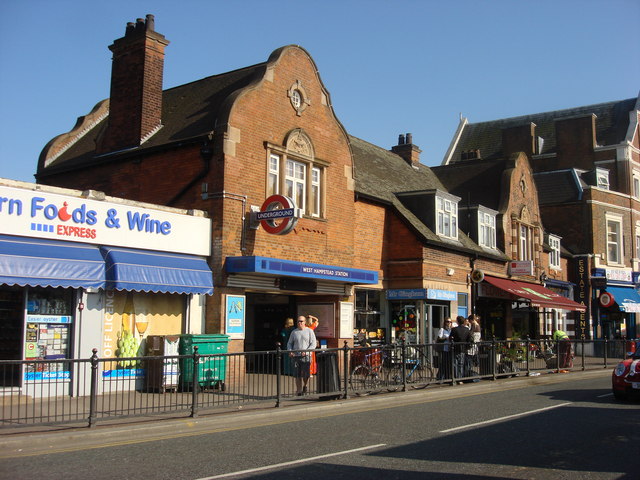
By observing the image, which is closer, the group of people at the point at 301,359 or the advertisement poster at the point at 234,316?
the group of people at the point at 301,359

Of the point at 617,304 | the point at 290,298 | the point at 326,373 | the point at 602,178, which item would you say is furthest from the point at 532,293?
the point at 326,373

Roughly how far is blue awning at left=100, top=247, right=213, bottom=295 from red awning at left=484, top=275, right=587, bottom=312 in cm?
1492

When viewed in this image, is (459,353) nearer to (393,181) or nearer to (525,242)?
(393,181)

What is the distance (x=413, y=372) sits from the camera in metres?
16.8

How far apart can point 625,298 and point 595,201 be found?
6.04 meters

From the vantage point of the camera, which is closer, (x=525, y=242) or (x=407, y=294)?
(x=407, y=294)

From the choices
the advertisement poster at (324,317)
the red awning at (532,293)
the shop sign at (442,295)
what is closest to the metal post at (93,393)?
the advertisement poster at (324,317)

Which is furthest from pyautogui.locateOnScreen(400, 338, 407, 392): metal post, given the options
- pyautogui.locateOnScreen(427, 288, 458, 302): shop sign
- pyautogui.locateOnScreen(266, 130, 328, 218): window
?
pyautogui.locateOnScreen(427, 288, 458, 302): shop sign

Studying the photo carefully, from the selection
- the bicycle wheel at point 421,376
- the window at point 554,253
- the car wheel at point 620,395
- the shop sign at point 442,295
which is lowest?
the car wheel at point 620,395

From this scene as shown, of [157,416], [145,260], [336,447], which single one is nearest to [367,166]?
[145,260]

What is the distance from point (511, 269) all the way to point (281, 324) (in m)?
13.3

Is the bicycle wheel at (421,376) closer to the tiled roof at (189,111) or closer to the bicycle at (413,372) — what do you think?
the bicycle at (413,372)

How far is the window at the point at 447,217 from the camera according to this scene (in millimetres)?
25719

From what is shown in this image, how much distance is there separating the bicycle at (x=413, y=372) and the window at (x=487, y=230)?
12.6m
